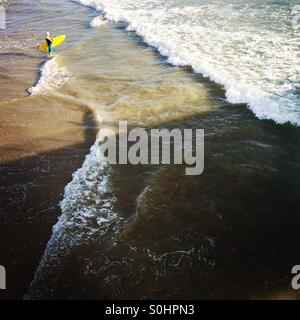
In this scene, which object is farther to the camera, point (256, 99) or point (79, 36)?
point (79, 36)

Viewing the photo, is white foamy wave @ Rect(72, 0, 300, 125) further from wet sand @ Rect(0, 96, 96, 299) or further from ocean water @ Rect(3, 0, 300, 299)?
wet sand @ Rect(0, 96, 96, 299)

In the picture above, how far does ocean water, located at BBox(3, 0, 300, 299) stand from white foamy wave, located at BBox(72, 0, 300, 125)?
7cm

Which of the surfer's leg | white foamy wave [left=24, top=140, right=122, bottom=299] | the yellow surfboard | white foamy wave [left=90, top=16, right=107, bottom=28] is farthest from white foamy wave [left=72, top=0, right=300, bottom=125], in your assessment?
white foamy wave [left=24, top=140, right=122, bottom=299]

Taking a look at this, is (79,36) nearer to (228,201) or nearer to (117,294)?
(228,201)

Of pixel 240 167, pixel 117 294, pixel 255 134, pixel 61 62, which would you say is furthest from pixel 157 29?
pixel 117 294

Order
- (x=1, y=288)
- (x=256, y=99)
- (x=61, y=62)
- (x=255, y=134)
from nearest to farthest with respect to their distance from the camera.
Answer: (x=1, y=288) → (x=255, y=134) → (x=256, y=99) → (x=61, y=62)

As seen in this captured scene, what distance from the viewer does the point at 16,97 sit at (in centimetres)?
1045

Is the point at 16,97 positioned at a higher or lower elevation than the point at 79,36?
lower

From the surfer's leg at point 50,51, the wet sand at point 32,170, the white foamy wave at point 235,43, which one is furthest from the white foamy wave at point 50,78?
the white foamy wave at point 235,43

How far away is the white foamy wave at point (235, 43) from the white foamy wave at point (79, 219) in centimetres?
472

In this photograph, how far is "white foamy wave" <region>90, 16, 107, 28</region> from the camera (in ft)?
61.1
